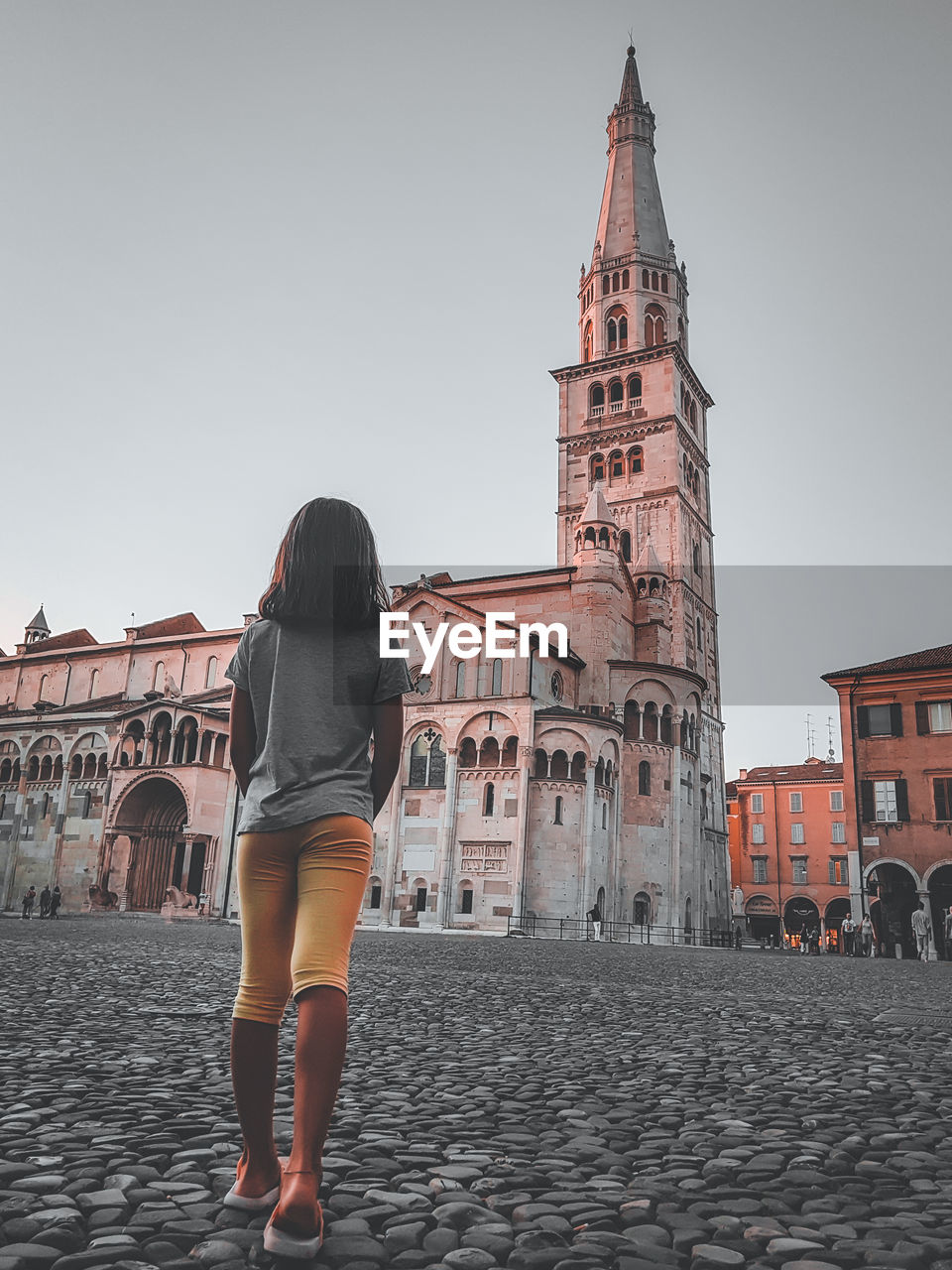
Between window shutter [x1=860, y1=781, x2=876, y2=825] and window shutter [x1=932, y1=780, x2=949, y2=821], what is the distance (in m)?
2.18

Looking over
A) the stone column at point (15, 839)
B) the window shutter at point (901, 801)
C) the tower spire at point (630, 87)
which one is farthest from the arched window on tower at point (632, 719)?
the tower spire at point (630, 87)

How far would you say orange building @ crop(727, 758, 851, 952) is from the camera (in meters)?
64.0

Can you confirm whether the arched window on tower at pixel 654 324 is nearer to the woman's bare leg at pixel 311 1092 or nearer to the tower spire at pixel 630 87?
the tower spire at pixel 630 87

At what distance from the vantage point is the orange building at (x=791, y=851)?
210ft

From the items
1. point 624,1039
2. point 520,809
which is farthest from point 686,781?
point 624,1039

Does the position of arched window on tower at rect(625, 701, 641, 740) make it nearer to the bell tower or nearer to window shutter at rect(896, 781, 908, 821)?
the bell tower

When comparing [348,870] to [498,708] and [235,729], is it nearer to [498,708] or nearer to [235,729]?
[235,729]

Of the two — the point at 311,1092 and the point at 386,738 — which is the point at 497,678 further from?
the point at 311,1092

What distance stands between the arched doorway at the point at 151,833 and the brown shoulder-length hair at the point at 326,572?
46113 mm

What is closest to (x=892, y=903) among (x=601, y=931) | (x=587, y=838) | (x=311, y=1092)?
(x=601, y=931)

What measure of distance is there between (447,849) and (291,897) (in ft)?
126

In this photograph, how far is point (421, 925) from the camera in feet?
131

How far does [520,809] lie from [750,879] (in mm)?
34774

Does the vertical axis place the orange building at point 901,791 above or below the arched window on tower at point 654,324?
below
